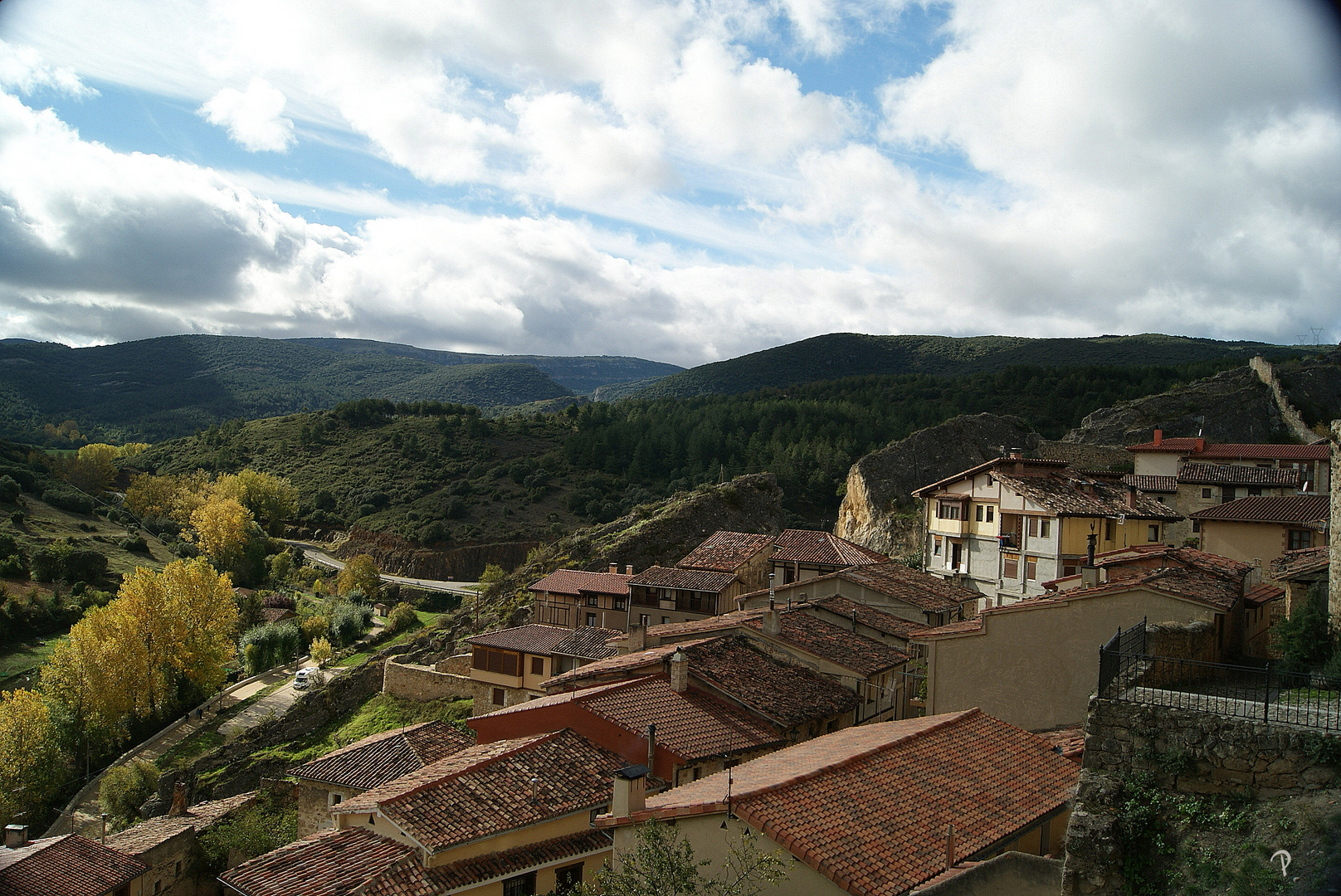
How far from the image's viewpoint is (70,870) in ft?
69.9

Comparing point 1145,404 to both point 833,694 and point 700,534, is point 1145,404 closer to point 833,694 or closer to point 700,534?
point 700,534

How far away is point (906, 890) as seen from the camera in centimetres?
956

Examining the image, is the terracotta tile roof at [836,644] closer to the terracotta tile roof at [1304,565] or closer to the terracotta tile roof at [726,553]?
the terracotta tile roof at [1304,565]

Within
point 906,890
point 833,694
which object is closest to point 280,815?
point 833,694

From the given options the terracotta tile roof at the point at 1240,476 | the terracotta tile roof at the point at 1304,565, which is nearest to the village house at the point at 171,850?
the terracotta tile roof at the point at 1304,565

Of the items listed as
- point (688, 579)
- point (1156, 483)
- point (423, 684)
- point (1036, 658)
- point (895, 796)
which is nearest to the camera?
point (895, 796)

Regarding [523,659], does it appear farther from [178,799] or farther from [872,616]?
[178,799]

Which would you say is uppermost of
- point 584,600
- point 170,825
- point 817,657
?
point 817,657

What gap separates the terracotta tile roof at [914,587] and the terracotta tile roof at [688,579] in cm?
703

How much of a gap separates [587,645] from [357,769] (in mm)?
8595

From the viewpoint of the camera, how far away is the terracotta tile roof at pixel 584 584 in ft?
131

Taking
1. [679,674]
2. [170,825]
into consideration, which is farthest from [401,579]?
[679,674]

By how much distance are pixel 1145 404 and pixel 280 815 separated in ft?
225

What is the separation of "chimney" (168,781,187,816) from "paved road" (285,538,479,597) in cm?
3262
